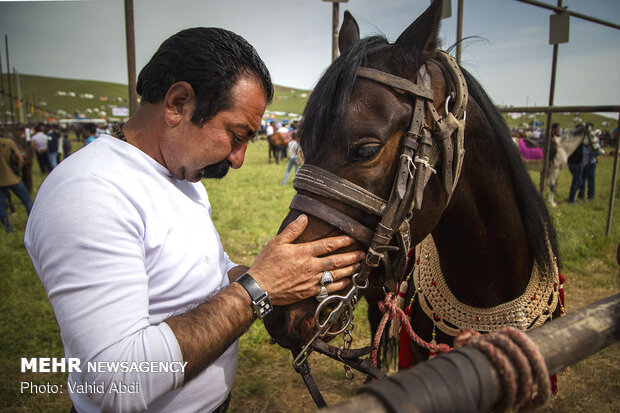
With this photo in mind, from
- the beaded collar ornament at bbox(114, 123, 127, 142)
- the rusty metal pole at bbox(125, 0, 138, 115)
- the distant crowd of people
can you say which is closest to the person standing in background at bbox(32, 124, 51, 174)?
the distant crowd of people

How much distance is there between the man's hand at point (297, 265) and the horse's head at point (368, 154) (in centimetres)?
5

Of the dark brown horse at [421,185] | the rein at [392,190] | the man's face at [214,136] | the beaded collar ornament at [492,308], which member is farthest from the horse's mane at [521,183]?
the man's face at [214,136]

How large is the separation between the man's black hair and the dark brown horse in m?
0.37

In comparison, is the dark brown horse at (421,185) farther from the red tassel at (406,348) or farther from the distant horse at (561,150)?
the distant horse at (561,150)

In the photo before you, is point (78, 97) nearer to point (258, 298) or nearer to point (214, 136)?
point (214, 136)

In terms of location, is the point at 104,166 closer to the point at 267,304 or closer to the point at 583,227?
the point at 267,304

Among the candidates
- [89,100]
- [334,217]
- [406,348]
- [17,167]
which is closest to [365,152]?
[334,217]

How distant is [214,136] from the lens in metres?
1.41

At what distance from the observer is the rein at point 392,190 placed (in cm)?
142

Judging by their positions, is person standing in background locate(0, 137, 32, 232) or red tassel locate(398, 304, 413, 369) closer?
red tassel locate(398, 304, 413, 369)

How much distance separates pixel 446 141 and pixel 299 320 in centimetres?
99

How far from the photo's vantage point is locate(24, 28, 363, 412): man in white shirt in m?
1.02

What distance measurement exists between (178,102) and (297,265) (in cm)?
79

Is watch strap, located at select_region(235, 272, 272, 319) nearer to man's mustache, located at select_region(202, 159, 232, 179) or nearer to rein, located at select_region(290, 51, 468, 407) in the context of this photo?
rein, located at select_region(290, 51, 468, 407)
